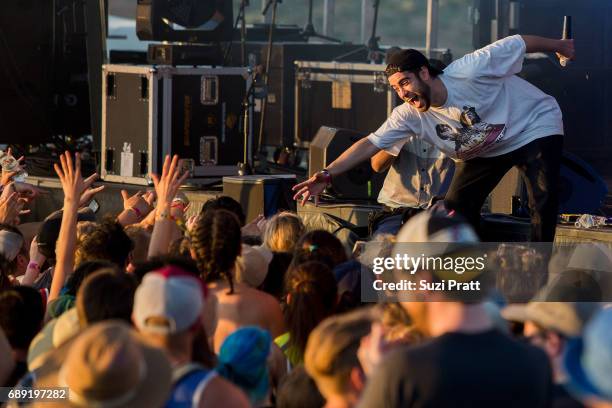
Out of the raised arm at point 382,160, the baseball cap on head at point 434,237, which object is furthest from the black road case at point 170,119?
the baseball cap on head at point 434,237

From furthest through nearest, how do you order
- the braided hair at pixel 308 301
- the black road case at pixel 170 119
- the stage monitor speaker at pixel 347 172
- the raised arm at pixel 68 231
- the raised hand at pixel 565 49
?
1. the black road case at pixel 170 119
2. the stage monitor speaker at pixel 347 172
3. the raised hand at pixel 565 49
4. the raised arm at pixel 68 231
5. the braided hair at pixel 308 301

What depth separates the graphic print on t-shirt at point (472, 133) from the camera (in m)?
6.32

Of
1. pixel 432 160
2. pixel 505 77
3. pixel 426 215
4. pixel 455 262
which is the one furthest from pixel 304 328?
pixel 432 160

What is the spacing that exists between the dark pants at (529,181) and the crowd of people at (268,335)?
55.3 inches

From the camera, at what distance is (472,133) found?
20.8ft

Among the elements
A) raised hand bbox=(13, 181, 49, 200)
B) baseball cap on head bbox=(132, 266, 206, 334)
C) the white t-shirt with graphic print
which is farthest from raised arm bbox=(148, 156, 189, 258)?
raised hand bbox=(13, 181, 49, 200)

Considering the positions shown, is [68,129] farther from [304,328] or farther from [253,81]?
[304,328]

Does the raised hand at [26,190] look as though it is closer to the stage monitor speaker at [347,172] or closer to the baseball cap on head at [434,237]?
the stage monitor speaker at [347,172]

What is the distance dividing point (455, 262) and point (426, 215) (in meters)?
0.34

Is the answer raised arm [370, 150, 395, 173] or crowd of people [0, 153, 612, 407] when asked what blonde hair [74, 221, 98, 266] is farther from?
raised arm [370, 150, 395, 173]

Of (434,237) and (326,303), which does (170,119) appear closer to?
(326,303)

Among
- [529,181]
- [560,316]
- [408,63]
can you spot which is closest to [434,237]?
[560,316]

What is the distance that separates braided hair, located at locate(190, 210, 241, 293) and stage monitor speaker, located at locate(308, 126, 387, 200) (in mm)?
3516

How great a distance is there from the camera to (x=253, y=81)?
10.0 meters
